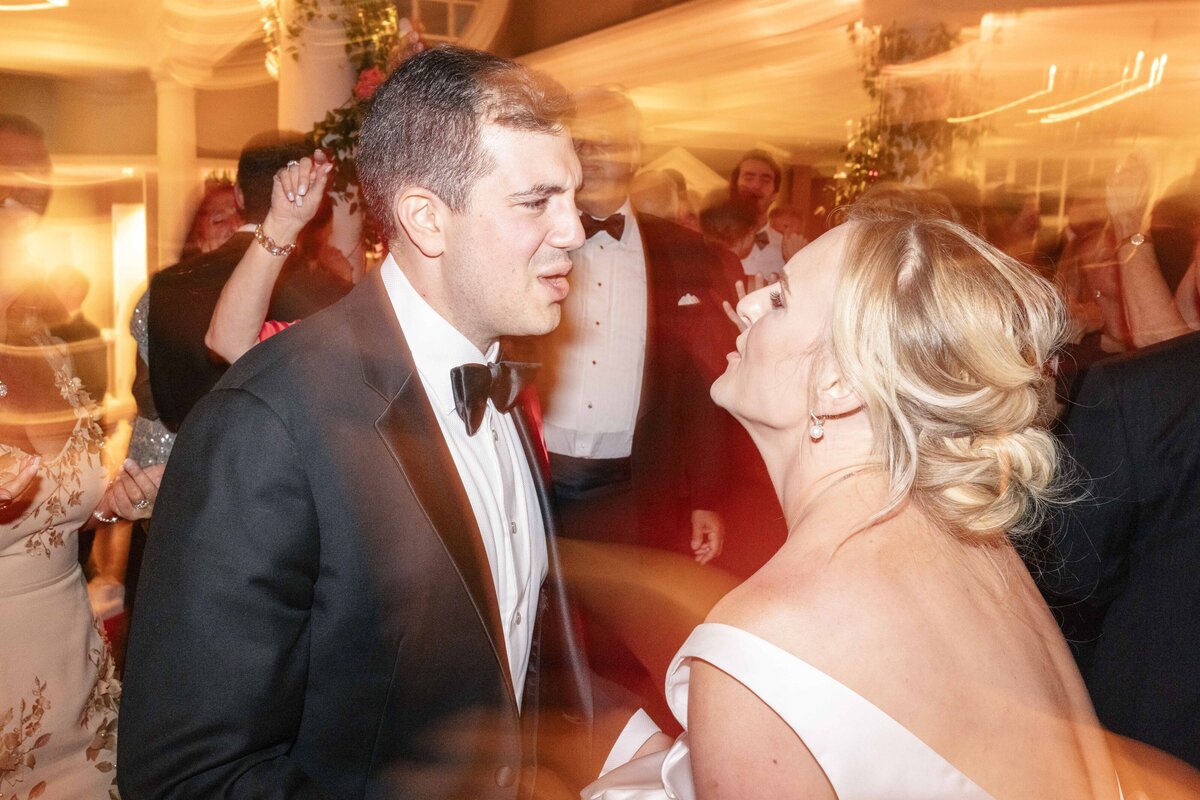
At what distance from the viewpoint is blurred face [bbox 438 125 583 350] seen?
57.8 inches

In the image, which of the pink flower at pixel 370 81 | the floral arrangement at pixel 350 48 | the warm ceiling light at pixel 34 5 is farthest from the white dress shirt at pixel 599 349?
the warm ceiling light at pixel 34 5

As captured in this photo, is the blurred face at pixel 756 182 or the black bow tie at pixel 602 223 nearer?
the black bow tie at pixel 602 223

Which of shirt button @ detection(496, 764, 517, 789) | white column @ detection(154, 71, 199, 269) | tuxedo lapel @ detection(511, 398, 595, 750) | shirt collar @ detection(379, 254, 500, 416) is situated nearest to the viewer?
shirt button @ detection(496, 764, 517, 789)

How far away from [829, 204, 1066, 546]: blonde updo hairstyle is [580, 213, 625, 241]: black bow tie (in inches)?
71.7

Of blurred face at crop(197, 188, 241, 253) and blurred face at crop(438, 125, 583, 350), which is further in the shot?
blurred face at crop(197, 188, 241, 253)

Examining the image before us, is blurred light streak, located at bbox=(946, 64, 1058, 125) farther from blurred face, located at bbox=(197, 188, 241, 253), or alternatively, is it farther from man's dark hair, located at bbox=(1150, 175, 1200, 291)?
blurred face, located at bbox=(197, 188, 241, 253)

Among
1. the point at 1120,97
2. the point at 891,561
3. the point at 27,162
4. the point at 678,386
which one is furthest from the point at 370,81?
the point at 1120,97

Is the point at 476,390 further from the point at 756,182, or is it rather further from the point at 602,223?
the point at 756,182

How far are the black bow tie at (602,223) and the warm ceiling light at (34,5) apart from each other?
5.85 meters

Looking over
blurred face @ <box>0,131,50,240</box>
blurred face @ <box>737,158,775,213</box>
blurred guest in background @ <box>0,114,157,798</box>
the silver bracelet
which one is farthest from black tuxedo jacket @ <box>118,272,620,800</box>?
blurred face @ <box>737,158,775,213</box>

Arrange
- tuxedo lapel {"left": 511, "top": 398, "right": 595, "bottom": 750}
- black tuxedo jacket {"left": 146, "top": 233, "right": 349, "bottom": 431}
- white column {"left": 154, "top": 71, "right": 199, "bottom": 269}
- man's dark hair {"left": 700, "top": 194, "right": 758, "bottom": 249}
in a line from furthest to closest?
white column {"left": 154, "top": 71, "right": 199, "bottom": 269}, man's dark hair {"left": 700, "top": 194, "right": 758, "bottom": 249}, black tuxedo jacket {"left": 146, "top": 233, "right": 349, "bottom": 431}, tuxedo lapel {"left": 511, "top": 398, "right": 595, "bottom": 750}

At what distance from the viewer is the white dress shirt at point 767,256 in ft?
17.4

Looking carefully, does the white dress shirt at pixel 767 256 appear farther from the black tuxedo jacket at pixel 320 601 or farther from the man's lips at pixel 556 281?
the black tuxedo jacket at pixel 320 601

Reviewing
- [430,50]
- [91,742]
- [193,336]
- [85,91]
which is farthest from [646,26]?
[91,742]
